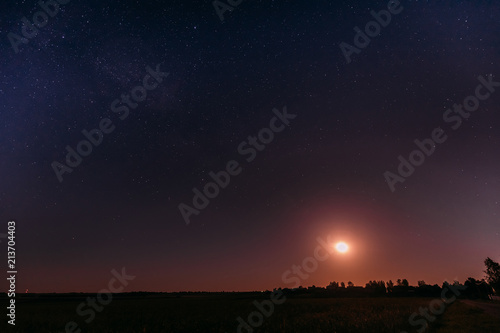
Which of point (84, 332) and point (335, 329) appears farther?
point (84, 332)

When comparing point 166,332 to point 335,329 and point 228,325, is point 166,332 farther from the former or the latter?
point 335,329

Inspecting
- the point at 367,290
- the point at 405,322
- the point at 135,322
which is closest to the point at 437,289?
the point at 367,290

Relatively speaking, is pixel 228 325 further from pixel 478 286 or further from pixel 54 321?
pixel 478 286

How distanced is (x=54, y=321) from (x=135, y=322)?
7.42 m

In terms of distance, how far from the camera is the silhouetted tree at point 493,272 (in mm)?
89831

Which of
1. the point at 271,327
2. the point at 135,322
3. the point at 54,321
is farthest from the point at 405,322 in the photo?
the point at 54,321

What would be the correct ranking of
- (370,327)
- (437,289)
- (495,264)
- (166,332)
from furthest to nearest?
(437,289), (495,264), (166,332), (370,327)

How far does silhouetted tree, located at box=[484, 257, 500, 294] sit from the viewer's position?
8983 centimetres

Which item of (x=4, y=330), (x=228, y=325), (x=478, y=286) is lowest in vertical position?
(x=478, y=286)

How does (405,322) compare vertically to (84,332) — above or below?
below

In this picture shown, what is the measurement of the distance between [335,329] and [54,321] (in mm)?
24416

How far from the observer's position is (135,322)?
2653 centimetres

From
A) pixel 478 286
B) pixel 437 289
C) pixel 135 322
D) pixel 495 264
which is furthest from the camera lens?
pixel 437 289

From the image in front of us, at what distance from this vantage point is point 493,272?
92.9 m
